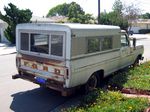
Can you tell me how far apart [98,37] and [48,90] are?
93.6 inches

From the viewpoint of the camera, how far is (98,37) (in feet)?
30.3

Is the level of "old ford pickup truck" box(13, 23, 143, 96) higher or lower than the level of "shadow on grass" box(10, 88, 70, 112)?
higher

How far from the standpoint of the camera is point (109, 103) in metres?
7.52

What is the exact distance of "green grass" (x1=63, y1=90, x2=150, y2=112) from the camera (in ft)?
22.7

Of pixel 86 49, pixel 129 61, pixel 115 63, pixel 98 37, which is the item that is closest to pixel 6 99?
pixel 86 49

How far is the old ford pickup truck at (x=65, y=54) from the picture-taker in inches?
315

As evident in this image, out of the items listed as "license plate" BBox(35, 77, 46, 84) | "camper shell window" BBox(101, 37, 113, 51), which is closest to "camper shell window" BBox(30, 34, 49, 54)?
"license plate" BBox(35, 77, 46, 84)

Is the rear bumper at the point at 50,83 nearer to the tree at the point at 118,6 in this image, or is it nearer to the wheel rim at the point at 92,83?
the wheel rim at the point at 92,83

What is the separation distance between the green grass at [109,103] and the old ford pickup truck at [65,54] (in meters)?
0.61

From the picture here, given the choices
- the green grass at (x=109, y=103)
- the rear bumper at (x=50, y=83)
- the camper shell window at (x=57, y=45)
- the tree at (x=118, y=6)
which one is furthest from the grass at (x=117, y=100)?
the tree at (x=118, y=6)

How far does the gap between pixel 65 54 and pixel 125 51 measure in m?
4.09

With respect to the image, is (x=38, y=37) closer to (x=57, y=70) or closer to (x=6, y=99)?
(x=57, y=70)

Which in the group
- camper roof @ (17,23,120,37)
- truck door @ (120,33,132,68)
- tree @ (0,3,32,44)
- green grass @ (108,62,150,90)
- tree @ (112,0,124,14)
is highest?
tree @ (112,0,124,14)

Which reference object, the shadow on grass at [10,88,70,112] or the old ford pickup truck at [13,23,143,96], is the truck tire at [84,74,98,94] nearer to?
the old ford pickup truck at [13,23,143,96]
